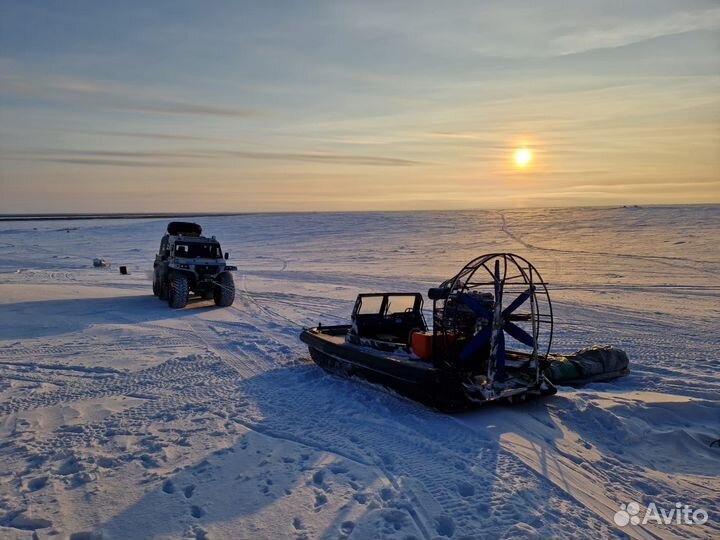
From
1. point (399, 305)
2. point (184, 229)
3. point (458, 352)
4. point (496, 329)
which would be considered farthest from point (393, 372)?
point (184, 229)

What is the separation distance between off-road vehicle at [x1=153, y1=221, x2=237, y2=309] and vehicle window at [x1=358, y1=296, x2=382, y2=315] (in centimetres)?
760

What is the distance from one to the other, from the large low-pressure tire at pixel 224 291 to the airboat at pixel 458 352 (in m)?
6.70

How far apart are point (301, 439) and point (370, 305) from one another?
11.6 ft

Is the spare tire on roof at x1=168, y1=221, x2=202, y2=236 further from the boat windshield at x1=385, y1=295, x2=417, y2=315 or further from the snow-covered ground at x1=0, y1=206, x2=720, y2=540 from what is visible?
the boat windshield at x1=385, y1=295, x2=417, y2=315

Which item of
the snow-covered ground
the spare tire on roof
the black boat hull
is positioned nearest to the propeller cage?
the black boat hull

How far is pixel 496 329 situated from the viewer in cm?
716

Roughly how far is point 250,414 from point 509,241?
3433cm

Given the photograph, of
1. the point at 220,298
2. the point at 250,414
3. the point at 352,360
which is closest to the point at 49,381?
the point at 250,414

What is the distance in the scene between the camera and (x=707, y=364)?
9.80 meters

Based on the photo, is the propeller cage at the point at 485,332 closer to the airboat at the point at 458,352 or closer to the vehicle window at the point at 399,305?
the airboat at the point at 458,352

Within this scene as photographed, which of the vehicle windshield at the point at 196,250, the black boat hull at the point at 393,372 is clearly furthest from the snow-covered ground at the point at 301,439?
the vehicle windshield at the point at 196,250

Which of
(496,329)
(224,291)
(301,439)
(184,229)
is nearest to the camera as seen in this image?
(301,439)

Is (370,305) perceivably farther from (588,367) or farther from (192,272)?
(192,272)

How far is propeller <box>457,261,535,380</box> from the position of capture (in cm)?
717
